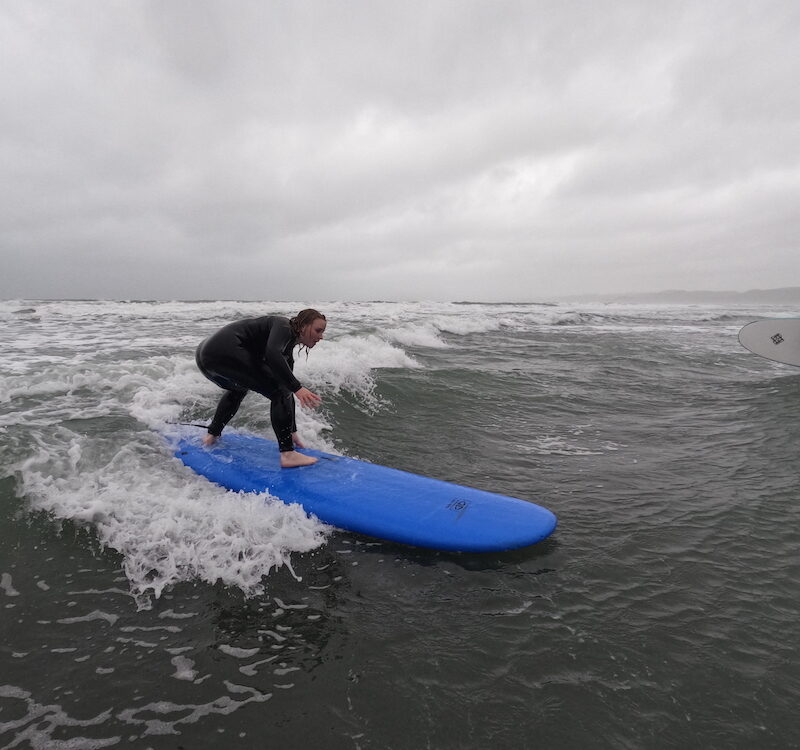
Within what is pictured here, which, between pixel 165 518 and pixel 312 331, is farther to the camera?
pixel 312 331

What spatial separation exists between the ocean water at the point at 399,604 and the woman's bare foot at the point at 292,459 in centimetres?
58

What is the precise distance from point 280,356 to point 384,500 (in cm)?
160

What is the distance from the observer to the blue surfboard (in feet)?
11.3

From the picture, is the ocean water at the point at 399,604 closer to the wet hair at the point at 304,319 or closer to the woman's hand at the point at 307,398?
the woman's hand at the point at 307,398

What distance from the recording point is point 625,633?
2.62m

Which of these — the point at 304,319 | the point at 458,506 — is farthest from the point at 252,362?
the point at 458,506

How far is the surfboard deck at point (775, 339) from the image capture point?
11094 millimetres

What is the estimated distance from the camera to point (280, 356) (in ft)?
13.5

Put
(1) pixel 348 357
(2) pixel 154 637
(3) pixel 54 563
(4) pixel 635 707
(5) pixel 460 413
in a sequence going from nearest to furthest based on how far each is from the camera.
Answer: (4) pixel 635 707 < (2) pixel 154 637 < (3) pixel 54 563 < (5) pixel 460 413 < (1) pixel 348 357

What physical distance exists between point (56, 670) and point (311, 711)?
137 centimetres

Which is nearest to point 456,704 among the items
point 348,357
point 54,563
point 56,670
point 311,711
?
point 311,711

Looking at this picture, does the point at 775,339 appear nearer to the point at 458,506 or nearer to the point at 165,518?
the point at 458,506

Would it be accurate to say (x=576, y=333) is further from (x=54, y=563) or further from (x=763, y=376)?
(x=54, y=563)

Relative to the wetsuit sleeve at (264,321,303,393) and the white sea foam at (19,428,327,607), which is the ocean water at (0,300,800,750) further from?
the wetsuit sleeve at (264,321,303,393)
